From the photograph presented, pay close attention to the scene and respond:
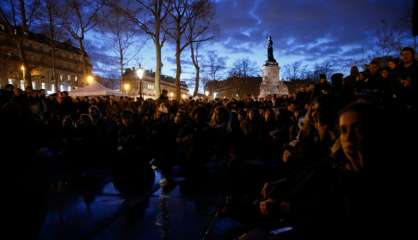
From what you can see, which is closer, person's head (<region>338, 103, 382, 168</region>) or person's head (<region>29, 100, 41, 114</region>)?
person's head (<region>338, 103, 382, 168</region>)

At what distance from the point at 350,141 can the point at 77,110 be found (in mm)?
14440

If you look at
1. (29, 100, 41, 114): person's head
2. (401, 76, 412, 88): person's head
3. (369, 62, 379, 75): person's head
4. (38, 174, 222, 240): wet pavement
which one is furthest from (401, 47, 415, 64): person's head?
(29, 100, 41, 114): person's head

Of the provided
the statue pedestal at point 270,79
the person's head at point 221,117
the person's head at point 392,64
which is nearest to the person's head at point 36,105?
the person's head at point 221,117

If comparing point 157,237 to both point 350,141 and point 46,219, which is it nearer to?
point 46,219

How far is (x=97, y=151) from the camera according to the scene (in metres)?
8.88

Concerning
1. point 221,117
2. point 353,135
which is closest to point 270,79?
point 221,117

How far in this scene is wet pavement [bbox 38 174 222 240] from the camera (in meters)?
4.00

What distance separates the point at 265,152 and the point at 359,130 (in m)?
7.21

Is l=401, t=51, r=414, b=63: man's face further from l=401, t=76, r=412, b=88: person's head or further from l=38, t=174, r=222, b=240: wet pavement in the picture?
l=38, t=174, r=222, b=240: wet pavement

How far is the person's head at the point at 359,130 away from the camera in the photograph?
136 centimetres

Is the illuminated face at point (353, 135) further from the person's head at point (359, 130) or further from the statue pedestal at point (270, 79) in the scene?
the statue pedestal at point (270, 79)

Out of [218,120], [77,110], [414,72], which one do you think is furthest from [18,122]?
[77,110]

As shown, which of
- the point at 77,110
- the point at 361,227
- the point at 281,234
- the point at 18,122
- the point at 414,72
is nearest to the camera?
the point at 361,227

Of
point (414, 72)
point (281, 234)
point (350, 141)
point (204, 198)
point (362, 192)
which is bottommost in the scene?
point (204, 198)
